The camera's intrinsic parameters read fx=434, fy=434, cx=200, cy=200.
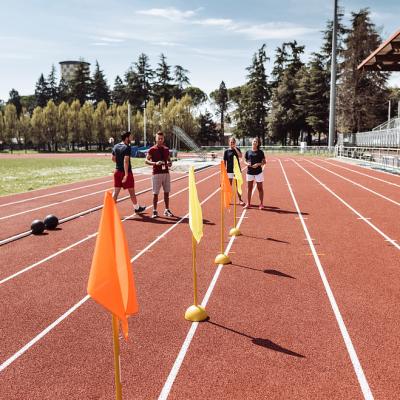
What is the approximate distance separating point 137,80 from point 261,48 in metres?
27.7

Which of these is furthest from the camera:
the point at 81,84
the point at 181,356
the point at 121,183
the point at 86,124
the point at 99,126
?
the point at 81,84

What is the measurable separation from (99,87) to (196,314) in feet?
301

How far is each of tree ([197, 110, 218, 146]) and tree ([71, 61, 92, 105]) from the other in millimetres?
26800

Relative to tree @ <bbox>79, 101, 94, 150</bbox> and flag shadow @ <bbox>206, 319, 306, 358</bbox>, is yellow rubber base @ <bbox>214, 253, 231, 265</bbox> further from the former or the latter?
tree @ <bbox>79, 101, 94, 150</bbox>

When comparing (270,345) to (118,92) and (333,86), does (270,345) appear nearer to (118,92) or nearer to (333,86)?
(333,86)

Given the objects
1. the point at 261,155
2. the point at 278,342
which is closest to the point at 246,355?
the point at 278,342

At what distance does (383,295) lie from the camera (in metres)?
5.39

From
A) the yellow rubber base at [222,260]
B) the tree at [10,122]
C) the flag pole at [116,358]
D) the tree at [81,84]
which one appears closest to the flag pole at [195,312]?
the flag pole at [116,358]

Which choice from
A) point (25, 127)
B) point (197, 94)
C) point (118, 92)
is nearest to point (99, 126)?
point (25, 127)

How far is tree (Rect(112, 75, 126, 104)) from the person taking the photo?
9518 centimetres

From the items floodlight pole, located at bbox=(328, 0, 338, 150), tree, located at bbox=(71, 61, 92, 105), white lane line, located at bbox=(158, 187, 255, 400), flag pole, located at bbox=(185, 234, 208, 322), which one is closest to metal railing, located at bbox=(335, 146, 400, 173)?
floodlight pole, located at bbox=(328, 0, 338, 150)

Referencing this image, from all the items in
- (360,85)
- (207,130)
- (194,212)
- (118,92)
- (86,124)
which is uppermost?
(118,92)

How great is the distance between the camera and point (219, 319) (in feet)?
15.4

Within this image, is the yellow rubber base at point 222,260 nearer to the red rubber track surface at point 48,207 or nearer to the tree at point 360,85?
the red rubber track surface at point 48,207
